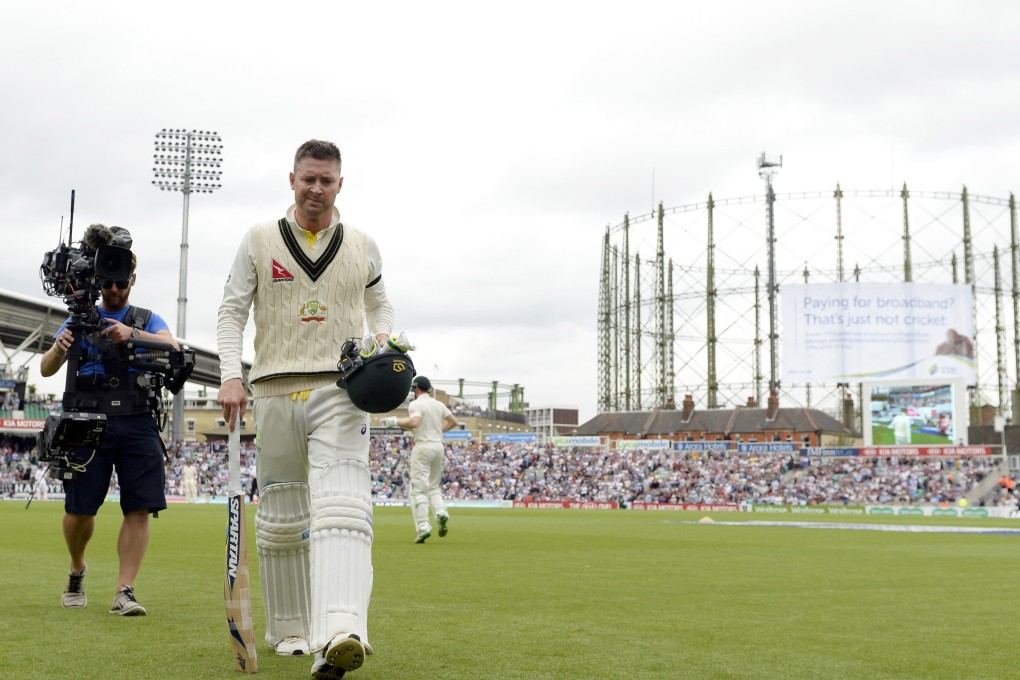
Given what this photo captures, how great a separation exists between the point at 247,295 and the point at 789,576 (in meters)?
6.35

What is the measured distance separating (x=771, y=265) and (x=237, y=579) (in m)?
67.8

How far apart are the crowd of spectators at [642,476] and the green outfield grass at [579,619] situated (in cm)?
3933

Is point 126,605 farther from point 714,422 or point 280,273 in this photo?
point 714,422

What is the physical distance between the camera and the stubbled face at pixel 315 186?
4.85m

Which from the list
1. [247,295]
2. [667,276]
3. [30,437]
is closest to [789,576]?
[247,295]

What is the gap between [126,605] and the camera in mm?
5980

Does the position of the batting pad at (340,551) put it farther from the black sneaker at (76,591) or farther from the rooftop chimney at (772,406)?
the rooftop chimney at (772,406)

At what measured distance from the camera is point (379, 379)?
14.6 feet

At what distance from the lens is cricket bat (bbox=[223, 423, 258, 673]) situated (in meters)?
4.35

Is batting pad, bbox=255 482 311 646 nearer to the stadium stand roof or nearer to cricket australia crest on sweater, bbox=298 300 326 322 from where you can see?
cricket australia crest on sweater, bbox=298 300 326 322

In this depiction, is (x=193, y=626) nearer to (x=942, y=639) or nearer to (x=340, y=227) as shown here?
(x=340, y=227)

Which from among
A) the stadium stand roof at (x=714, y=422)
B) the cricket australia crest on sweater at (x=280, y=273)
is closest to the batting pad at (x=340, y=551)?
the cricket australia crest on sweater at (x=280, y=273)

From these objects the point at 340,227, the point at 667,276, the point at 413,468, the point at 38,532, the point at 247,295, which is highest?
the point at 667,276

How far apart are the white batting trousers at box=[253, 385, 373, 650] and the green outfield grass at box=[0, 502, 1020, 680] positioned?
0.33m
